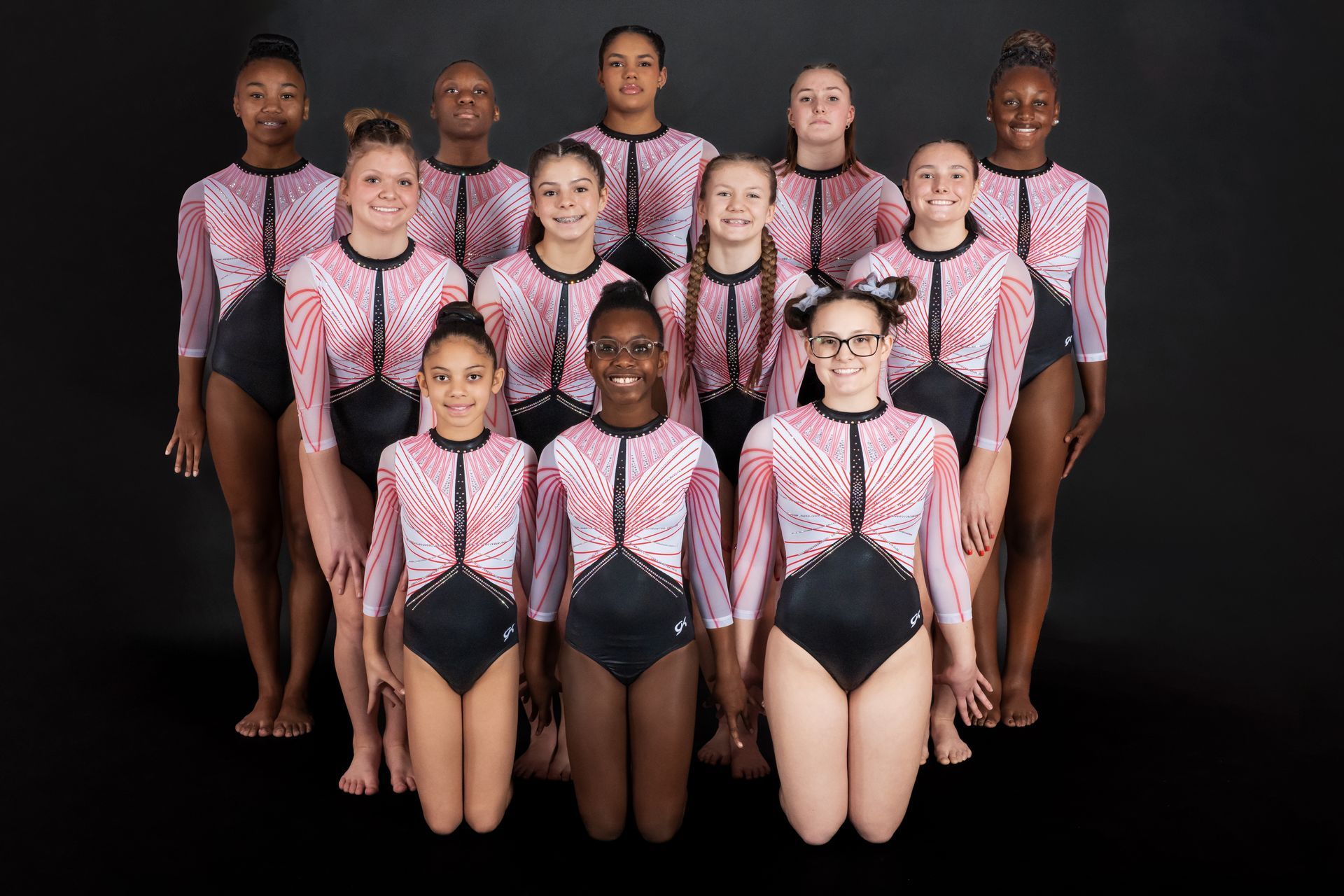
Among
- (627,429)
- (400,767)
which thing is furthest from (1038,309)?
(400,767)

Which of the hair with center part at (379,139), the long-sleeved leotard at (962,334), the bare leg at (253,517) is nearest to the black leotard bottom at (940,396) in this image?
the long-sleeved leotard at (962,334)

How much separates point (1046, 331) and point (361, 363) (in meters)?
2.23

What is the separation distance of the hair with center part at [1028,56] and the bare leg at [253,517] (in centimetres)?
271

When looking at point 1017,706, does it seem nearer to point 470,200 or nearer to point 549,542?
point 549,542

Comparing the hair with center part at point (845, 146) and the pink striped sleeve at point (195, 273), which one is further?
the pink striped sleeve at point (195, 273)

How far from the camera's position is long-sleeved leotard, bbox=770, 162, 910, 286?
5.32 meters

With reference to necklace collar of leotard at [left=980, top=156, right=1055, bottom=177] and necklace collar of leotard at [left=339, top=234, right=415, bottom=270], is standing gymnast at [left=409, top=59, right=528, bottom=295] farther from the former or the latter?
necklace collar of leotard at [left=980, top=156, right=1055, bottom=177]

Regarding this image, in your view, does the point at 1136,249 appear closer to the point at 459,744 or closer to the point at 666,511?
the point at 666,511

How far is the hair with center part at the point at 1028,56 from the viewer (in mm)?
5379

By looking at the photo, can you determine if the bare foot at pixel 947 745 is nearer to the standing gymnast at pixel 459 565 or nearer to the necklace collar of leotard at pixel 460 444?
the standing gymnast at pixel 459 565

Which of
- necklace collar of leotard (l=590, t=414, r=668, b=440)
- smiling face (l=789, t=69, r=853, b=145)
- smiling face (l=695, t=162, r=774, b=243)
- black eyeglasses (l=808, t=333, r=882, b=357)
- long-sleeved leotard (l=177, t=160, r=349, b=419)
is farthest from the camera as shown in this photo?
long-sleeved leotard (l=177, t=160, r=349, b=419)

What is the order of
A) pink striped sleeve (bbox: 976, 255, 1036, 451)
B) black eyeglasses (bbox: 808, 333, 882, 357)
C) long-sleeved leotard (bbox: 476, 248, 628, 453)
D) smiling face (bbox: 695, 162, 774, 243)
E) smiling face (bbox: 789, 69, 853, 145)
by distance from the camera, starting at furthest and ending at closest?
smiling face (bbox: 789, 69, 853, 145) < pink striped sleeve (bbox: 976, 255, 1036, 451) < long-sleeved leotard (bbox: 476, 248, 628, 453) < smiling face (bbox: 695, 162, 774, 243) < black eyeglasses (bbox: 808, 333, 882, 357)

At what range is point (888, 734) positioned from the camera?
4.53 meters

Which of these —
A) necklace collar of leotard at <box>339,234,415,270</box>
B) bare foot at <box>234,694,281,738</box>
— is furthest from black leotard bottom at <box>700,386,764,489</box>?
bare foot at <box>234,694,281,738</box>
